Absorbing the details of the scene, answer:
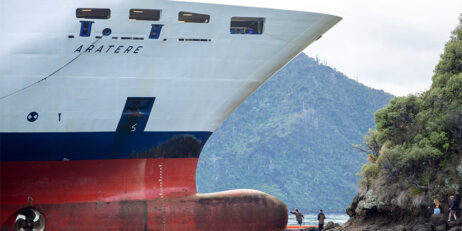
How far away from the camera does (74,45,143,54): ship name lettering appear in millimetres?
19547

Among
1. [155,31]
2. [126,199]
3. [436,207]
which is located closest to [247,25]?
[155,31]

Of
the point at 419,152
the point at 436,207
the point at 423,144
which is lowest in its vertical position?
the point at 436,207

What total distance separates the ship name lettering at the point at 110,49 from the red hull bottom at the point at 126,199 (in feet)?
9.86

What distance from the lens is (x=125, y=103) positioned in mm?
20359

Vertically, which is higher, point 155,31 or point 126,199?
point 155,31

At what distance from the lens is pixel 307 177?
632 ft

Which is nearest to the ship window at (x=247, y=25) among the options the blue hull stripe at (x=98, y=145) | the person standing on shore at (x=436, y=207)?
the blue hull stripe at (x=98, y=145)

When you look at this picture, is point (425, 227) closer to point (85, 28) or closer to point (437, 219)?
point (437, 219)

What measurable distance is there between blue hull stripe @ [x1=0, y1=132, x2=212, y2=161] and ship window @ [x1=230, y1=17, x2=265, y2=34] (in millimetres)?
3050

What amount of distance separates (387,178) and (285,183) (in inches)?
6374

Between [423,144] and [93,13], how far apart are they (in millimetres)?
14371

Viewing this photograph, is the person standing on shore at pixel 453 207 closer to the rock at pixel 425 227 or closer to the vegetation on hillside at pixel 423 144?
the rock at pixel 425 227

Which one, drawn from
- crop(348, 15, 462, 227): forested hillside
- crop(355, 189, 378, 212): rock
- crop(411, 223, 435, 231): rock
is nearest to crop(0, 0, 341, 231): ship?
crop(411, 223, 435, 231): rock

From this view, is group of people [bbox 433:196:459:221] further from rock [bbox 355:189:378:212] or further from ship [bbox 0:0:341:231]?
ship [bbox 0:0:341:231]
